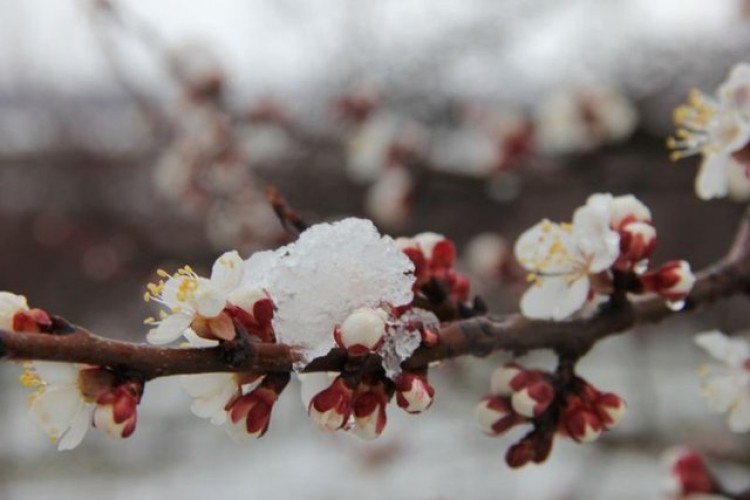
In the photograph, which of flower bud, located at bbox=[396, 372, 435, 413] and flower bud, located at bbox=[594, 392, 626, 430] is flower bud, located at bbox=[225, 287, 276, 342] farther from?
flower bud, located at bbox=[594, 392, 626, 430]

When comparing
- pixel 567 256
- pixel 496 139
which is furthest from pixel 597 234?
pixel 496 139

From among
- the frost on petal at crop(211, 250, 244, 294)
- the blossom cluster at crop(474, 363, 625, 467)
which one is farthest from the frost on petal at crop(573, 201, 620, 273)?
the frost on petal at crop(211, 250, 244, 294)

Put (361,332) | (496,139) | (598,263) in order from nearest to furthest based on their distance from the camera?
1. (361,332)
2. (598,263)
3. (496,139)

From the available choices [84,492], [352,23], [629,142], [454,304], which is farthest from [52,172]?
[454,304]

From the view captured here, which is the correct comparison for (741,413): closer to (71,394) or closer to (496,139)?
(71,394)

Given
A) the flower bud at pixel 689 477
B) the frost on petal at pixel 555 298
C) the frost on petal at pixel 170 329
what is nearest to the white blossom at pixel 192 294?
the frost on petal at pixel 170 329
